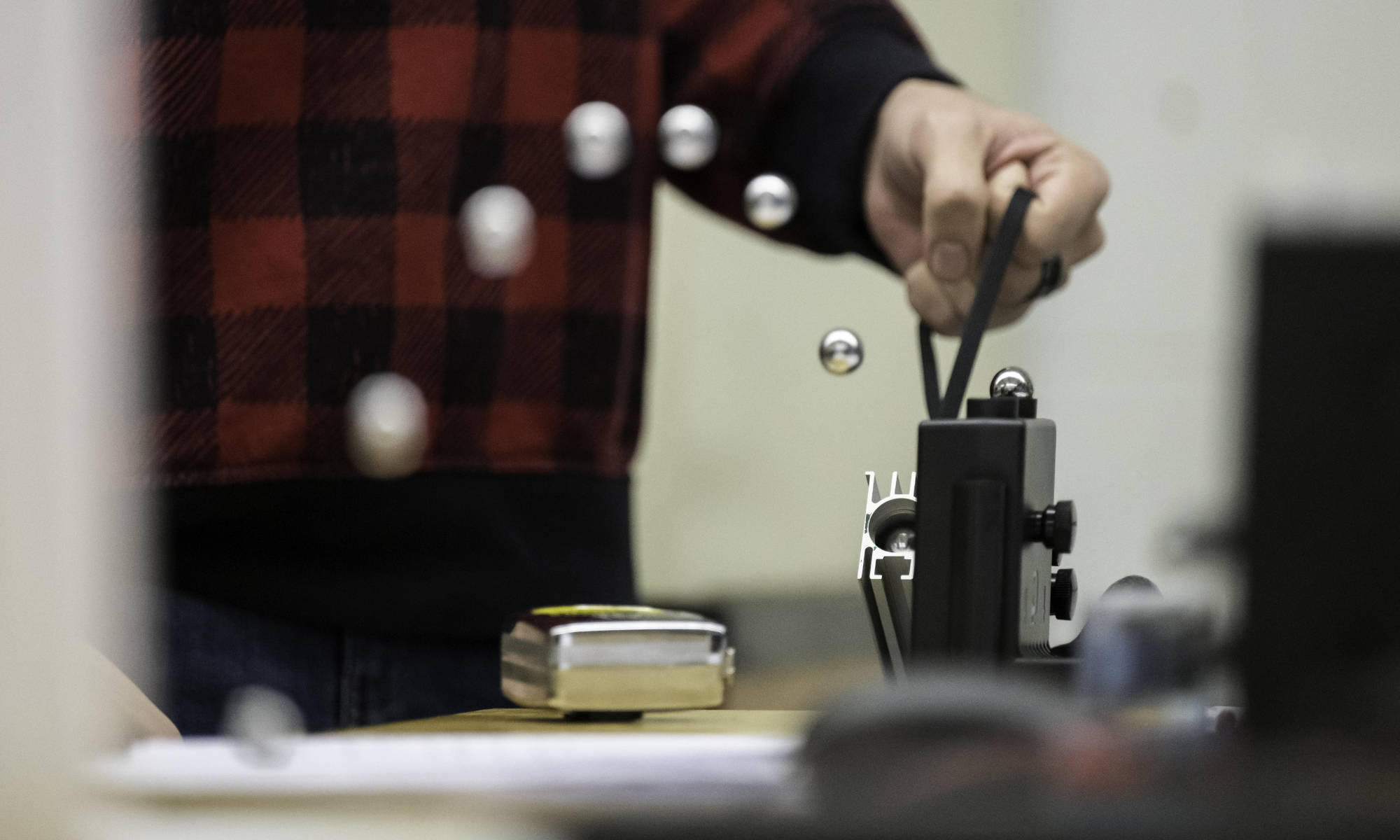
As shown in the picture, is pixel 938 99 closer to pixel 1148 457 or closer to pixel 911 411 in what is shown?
pixel 911 411

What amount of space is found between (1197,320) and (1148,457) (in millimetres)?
227

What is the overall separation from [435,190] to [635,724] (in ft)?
0.88

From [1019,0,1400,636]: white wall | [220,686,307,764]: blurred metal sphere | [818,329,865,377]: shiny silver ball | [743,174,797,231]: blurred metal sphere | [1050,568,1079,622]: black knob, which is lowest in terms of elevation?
[220,686,307,764]: blurred metal sphere

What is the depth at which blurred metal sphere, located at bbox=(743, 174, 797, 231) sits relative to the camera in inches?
20.0

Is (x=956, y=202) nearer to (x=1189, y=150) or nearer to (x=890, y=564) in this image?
(x=890, y=564)

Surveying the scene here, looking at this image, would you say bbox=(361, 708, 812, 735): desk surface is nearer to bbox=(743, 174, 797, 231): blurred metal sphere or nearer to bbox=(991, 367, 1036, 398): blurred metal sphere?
bbox=(991, 367, 1036, 398): blurred metal sphere

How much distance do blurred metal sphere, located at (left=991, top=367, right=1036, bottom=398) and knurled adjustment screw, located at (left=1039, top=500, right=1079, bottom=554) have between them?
0.15ft

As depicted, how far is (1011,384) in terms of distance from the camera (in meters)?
A: 0.34

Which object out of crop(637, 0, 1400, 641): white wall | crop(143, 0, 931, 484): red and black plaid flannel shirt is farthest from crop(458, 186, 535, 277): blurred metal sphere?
crop(637, 0, 1400, 641): white wall

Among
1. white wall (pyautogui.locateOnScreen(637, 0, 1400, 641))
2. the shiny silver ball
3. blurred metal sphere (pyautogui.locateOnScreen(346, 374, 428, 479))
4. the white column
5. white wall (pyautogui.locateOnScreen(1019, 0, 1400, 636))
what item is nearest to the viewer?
the white column

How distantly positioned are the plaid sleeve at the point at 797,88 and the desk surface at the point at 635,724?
206 millimetres

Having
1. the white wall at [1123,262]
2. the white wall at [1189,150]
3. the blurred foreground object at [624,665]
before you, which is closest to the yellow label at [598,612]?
the blurred foreground object at [624,665]

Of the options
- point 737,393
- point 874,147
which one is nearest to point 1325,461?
point 874,147

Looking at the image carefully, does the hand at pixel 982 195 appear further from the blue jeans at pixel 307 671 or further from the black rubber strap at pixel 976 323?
the blue jeans at pixel 307 671
